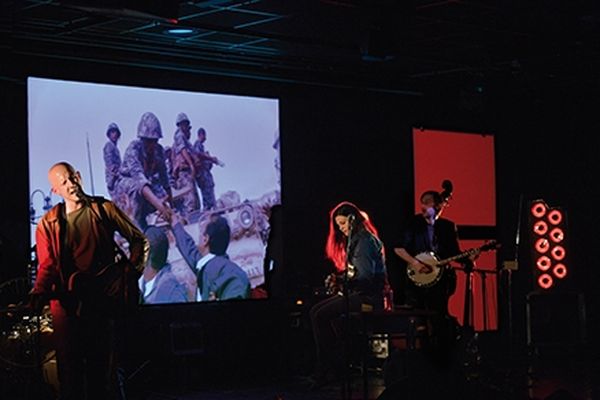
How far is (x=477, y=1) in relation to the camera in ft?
29.3

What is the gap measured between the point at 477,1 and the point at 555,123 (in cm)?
556

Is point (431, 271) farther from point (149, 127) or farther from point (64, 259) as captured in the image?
point (64, 259)

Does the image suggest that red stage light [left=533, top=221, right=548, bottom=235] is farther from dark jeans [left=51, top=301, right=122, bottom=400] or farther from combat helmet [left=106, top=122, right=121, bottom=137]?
dark jeans [left=51, top=301, right=122, bottom=400]

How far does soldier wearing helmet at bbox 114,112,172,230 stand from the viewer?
1038cm

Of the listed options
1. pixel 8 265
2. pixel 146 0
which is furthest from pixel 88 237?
pixel 8 265

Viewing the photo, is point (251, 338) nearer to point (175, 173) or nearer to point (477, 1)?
point (175, 173)

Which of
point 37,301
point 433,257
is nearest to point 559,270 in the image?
point 433,257

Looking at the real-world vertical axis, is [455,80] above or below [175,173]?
above

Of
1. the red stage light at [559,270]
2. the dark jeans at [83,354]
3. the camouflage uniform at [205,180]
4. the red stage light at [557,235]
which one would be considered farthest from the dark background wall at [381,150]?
the dark jeans at [83,354]

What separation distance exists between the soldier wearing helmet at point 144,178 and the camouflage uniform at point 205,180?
0.34m

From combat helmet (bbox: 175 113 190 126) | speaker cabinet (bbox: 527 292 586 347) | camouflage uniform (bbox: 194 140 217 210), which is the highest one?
combat helmet (bbox: 175 113 190 126)

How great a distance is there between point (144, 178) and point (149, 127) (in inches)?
19.2

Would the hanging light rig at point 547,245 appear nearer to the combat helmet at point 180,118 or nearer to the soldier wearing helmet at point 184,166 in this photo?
the soldier wearing helmet at point 184,166

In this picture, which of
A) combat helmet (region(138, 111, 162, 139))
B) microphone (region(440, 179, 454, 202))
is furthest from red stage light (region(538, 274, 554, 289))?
combat helmet (region(138, 111, 162, 139))
